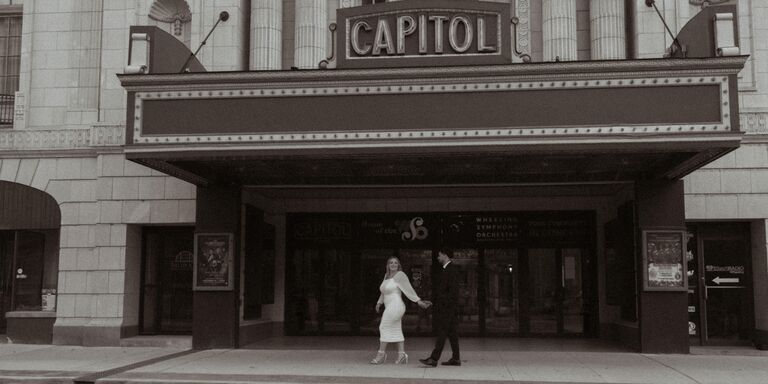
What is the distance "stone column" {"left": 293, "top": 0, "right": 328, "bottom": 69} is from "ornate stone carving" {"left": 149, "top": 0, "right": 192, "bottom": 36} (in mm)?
2655

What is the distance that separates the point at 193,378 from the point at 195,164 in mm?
4224

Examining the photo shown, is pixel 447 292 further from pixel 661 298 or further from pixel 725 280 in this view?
pixel 725 280

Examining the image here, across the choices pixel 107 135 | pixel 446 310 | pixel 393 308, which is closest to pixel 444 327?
pixel 446 310

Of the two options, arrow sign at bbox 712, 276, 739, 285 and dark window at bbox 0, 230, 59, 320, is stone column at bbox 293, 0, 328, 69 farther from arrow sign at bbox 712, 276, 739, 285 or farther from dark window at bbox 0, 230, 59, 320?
arrow sign at bbox 712, 276, 739, 285

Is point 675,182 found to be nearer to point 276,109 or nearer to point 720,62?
point 720,62

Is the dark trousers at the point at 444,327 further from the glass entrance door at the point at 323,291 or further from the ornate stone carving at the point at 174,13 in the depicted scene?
the ornate stone carving at the point at 174,13

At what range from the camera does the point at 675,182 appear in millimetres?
14805

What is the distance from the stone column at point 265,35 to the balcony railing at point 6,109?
19.1 feet

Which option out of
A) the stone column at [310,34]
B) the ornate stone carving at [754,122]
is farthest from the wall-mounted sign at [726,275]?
the stone column at [310,34]

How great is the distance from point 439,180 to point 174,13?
7.63 metres

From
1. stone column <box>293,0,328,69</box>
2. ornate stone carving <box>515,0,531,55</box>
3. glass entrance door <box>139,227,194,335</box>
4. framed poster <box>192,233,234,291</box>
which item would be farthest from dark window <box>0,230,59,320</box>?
ornate stone carving <box>515,0,531,55</box>

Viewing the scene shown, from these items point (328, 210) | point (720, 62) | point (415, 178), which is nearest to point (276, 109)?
point (415, 178)

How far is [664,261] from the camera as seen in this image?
1466 cm

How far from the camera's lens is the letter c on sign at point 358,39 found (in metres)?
13.1
